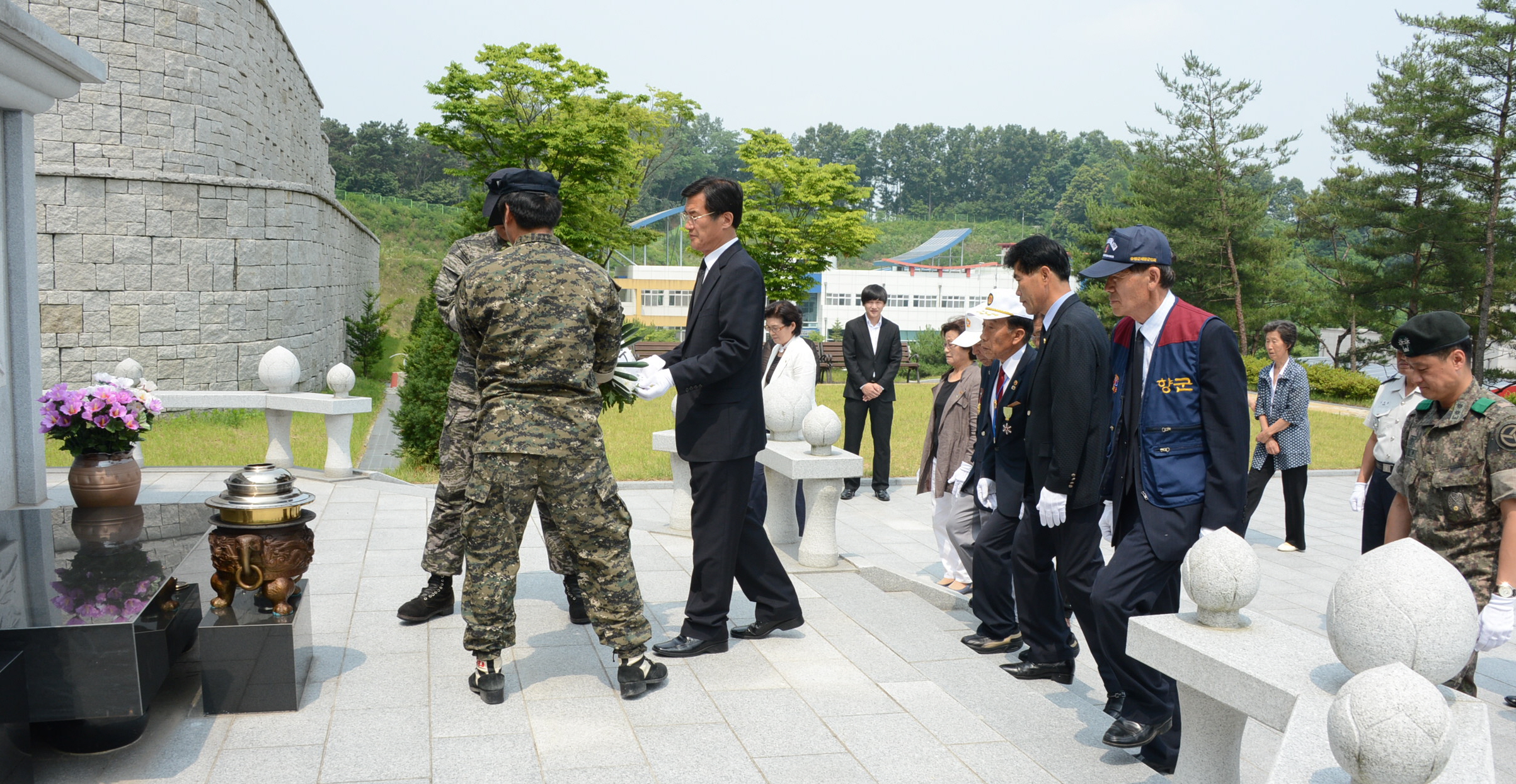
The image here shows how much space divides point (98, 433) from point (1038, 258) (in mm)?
4521

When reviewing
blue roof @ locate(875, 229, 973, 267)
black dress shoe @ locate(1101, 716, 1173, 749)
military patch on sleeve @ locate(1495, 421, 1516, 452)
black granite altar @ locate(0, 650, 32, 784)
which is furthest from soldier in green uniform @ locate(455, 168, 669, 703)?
blue roof @ locate(875, 229, 973, 267)

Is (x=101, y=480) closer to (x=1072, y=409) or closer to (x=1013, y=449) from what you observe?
(x=1013, y=449)

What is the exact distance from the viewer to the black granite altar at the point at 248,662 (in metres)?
3.51

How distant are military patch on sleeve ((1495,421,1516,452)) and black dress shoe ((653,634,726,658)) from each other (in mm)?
2988

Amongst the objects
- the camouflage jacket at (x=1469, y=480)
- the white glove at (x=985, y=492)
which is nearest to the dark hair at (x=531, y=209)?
the white glove at (x=985, y=492)

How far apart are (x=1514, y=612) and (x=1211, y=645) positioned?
1.30 metres

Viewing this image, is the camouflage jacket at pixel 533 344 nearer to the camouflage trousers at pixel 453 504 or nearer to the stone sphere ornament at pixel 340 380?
the camouflage trousers at pixel 453 504

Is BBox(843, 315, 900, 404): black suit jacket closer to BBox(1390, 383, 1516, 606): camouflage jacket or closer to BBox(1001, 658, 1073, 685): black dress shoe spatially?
BBox(1001, 658, 1073, 685): black dress shoe

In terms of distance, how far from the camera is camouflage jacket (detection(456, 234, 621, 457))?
138 inches

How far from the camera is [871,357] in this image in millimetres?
9148

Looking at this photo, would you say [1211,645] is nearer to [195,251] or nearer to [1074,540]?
[1074,540]

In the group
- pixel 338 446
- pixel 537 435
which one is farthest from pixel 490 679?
pixel 338 446

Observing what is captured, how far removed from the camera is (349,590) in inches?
206

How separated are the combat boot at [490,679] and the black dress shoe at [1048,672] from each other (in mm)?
2138
